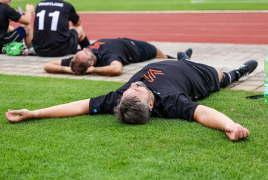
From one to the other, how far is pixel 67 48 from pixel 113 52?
1.85 m

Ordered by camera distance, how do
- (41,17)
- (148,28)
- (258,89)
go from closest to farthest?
1. (258,89)
2. (41,17)
3. (148,28)

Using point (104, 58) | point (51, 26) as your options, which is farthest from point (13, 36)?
point (104, 58)

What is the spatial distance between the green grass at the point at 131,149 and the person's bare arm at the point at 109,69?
225 centimetres

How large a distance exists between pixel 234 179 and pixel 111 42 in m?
4.66

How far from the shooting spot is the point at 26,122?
3.72m

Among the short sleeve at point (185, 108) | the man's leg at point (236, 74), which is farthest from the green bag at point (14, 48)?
the short sleeve at point (185, 108)

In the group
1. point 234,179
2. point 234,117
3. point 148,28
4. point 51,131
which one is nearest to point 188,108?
point 234,117

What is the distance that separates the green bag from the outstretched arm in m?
4.71

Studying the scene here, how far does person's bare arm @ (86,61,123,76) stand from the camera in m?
6.01

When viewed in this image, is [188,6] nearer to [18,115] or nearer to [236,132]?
[18,115]

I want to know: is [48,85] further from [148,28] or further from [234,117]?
[148,28]

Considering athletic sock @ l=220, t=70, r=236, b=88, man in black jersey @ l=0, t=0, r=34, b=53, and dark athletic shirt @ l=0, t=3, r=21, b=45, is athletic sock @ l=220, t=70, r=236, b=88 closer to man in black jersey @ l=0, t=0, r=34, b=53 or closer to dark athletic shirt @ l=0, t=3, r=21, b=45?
man in black jersey @ l=0, t=0, r=34, b=53

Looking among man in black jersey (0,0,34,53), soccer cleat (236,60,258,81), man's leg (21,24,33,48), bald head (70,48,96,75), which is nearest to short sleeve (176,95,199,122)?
soccer cleat (236,60,258,81)

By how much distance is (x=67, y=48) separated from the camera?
7902 millimetres
